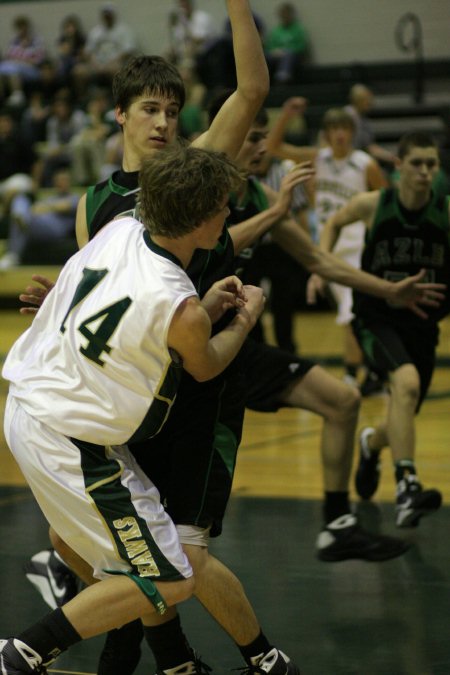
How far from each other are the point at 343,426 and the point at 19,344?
1860 millimetres

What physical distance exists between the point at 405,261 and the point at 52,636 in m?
2.99

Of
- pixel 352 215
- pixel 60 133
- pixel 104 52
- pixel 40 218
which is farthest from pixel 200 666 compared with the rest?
pixel 104 52

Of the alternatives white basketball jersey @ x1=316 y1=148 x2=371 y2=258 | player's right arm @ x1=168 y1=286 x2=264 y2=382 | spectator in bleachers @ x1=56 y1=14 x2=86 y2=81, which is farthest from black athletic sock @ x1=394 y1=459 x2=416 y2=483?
spectator in bleachers @ x1=56 y1=14 x2=86 y2=81

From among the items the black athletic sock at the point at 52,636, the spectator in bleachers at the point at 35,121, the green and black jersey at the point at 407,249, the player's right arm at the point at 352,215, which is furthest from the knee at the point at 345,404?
the spectator in bleachers at the point at 35,121

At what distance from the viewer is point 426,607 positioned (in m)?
4.11

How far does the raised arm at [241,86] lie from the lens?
344 centimetres

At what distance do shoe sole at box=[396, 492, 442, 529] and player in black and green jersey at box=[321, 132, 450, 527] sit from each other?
16.4 inches

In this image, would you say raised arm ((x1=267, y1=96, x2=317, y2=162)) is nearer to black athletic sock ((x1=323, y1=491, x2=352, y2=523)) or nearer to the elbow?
black athletic sock ((x1=323, y1=491, x2=352, y2=523))

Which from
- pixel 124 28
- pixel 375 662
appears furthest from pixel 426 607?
pixel 124 28

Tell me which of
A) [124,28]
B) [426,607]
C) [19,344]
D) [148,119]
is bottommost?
[124,28]

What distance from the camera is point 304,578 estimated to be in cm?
451

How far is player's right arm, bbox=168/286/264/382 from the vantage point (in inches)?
115

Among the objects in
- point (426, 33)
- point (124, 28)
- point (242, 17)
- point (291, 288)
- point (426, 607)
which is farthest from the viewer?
point (124, 28)

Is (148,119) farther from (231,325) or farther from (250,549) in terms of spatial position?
(250,549)
